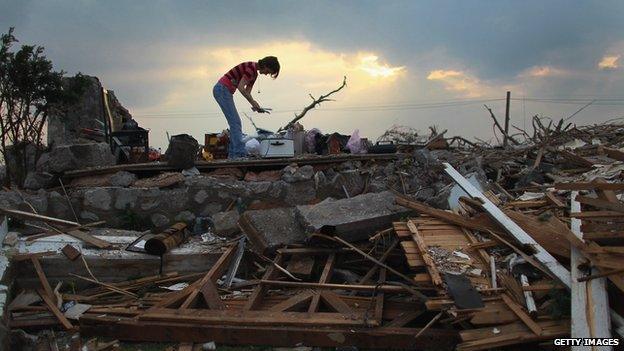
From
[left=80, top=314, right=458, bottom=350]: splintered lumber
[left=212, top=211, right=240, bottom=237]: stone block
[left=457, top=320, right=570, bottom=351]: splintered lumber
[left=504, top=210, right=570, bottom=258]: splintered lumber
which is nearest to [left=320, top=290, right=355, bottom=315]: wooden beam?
[left=80, top=314, right=458, bottom=350]: splintered lumber

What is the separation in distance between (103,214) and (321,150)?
12.8ft

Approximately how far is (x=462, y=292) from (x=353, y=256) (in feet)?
5.61

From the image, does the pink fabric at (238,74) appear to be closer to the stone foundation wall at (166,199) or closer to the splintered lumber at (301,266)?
the stone foundation wall at (166,199)

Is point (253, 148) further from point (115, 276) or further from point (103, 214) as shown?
point (115, 276)

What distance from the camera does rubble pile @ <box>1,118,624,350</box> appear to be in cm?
359

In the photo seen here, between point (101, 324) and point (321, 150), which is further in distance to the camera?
point (321, 150)

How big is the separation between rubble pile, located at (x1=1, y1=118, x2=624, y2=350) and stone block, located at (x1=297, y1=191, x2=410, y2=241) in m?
0.02

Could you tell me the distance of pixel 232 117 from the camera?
25.3ft

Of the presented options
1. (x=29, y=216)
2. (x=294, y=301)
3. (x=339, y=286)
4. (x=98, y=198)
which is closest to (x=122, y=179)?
(x=98, y=198)

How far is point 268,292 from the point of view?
15.8ft

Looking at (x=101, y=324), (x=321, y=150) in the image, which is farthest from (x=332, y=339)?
(x=321, y=150)

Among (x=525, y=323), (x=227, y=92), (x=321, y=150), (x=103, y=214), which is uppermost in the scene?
(x=227, y=92)

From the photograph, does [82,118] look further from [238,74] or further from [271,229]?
[271,229]

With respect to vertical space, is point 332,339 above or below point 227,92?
below
